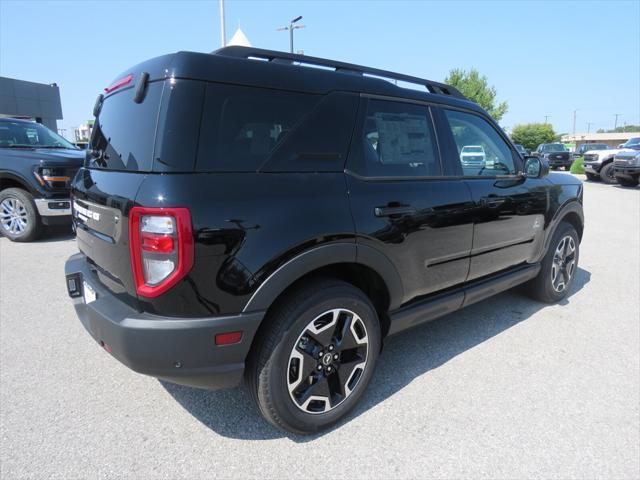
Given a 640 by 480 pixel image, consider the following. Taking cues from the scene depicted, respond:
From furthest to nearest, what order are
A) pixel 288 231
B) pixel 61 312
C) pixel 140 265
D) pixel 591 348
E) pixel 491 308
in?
pixel 491 308
pixel 61 312
pixel 591 348
pixel 288 231
pixel 140 265

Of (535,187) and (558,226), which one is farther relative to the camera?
(558,226)

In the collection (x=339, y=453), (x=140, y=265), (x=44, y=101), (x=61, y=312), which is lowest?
(x=339, y=453)

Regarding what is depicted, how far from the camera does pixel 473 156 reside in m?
3.24

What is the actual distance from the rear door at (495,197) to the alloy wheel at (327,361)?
3.96 ft

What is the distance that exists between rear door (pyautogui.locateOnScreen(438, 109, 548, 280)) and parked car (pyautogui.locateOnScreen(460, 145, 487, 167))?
19 mm

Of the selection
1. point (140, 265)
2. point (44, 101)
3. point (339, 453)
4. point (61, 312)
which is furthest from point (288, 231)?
point (44, 101)

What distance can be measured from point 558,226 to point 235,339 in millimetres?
3585

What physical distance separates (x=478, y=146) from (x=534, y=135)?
6471cm

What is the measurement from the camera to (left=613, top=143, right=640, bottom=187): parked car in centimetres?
1482

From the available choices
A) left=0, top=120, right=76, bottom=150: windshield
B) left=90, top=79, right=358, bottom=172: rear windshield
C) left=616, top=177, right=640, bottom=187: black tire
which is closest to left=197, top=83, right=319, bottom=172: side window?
left=90, top=79, right=358, bottom=172: rear windshield

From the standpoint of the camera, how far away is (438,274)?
9.11ft

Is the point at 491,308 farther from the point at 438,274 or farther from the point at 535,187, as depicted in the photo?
the point at 438,274

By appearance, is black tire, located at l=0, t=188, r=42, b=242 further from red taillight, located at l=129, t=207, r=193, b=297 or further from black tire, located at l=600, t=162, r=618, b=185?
black tire, located at l=600, t=162, r=618, b=185

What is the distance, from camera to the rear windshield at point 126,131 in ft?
6.09
